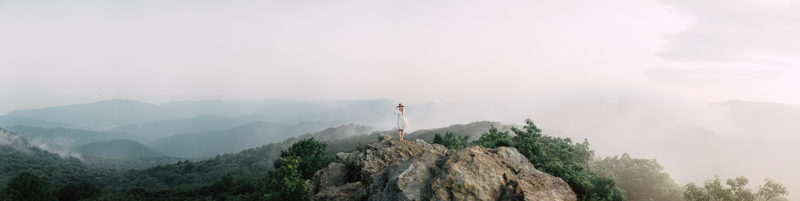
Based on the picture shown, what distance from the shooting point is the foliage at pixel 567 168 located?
18.3 m

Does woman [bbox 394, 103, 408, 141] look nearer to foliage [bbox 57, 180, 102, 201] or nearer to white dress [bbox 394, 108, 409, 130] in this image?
white dress [bbox 394, 108, 409, 130]

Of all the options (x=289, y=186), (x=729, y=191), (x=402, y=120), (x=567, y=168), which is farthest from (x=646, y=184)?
(x=289, y=186)

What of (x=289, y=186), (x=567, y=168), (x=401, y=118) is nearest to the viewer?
(x=289, y=186)

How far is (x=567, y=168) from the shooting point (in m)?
21.2

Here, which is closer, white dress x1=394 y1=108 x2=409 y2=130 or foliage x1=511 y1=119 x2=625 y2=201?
foliage x1=511 y1=119 x2=625 y2=201

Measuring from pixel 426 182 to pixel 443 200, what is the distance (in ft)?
4.79

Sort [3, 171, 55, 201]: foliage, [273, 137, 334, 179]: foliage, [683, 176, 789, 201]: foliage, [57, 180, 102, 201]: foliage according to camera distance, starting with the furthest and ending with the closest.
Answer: [57, 180, 102, 201]: foliage < [3, 171, 55, 201]: foliage < [273, 137, 334, 179]: foliage < [683, 176, 789, 201]: foliage

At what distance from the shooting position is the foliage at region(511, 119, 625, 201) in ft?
60.0

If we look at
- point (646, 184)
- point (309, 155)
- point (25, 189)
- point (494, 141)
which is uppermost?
point (494, 141)

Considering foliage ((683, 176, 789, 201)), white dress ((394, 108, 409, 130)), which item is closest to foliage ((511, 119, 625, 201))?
foliage ((683, 176, 789, 201))

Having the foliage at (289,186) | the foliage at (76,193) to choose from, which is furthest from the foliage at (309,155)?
the foliage at (76,193)

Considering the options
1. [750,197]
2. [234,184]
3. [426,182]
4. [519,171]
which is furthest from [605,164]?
[234,184]

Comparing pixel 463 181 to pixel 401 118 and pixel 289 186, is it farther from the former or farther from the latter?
pixel 401 118

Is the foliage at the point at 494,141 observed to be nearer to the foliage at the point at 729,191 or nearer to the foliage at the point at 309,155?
the foliage at the point at 729,191
